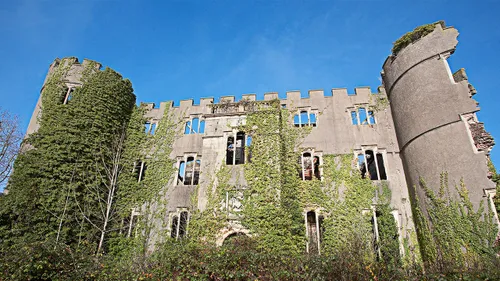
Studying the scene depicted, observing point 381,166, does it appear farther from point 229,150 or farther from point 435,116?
point 229,150

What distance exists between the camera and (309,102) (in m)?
19.3

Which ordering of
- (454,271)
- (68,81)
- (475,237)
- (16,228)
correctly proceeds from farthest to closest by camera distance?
(68,81), (16,228), (475,237), (454,271)

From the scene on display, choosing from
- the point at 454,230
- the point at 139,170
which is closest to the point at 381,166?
the point at 454,230

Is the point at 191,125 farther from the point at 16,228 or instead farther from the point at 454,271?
the point at 454,271

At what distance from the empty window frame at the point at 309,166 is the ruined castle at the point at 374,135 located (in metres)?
0.06

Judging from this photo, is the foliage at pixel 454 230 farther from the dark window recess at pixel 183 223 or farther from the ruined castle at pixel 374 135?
the dark window recess at pixel 183 223

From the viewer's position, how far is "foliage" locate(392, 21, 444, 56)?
1636 centimetres

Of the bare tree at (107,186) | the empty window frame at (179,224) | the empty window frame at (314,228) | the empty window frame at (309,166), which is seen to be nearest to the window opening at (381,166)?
the empty window frame at (309,166)

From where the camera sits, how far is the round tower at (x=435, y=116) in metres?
13.5

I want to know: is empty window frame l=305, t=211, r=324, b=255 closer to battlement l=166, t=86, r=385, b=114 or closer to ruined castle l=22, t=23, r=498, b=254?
ruined castle l=22, t=23, r=498, b=254

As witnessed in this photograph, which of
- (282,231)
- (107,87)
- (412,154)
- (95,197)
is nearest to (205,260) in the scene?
(282,231)

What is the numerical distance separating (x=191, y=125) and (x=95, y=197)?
7308mm

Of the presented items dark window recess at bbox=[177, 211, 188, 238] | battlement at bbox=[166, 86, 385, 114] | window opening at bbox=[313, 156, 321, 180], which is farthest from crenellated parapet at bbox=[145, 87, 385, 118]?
dark window recess at bbox=[177, 211, 188, 238]

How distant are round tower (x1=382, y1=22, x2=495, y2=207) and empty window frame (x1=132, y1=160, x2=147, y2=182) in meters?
15.8
